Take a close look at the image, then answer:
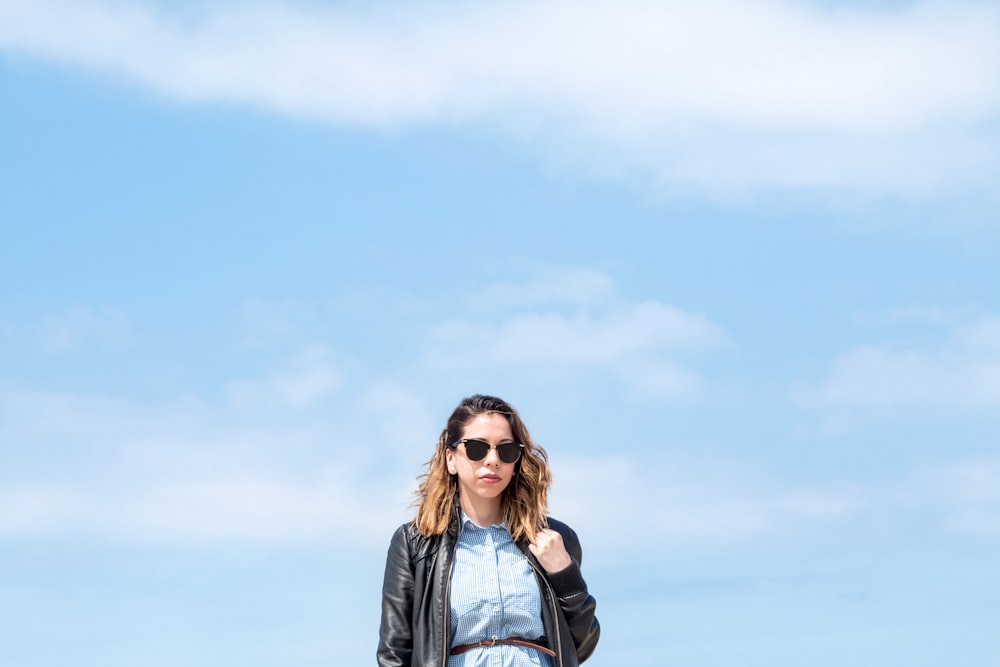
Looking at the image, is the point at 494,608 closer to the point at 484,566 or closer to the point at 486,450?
the point at 484,566

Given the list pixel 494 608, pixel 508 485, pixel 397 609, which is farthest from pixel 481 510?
pixel 397 609

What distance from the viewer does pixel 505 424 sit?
8750 mm

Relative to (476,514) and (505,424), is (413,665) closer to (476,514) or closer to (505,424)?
(476,514)

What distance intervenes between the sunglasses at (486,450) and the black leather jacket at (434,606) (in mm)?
488

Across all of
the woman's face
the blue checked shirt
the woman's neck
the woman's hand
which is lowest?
the blue checked shirt

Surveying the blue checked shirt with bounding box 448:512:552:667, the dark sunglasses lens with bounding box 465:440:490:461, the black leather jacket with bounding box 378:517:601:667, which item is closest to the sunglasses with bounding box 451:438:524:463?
the dark sunglasses lens with bounding box 465:440:490:461

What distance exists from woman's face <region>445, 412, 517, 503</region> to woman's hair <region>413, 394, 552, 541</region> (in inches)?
2.0

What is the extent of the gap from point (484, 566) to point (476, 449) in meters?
0.75

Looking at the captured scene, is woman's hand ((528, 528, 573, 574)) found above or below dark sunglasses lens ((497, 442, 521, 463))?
below

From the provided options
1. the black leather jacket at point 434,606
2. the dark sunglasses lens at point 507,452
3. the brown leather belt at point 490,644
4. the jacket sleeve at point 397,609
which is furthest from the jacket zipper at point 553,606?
the jacket sleeve at point 397,609

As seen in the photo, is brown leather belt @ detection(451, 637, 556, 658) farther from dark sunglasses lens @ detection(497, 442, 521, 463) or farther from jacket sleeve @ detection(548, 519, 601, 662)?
dark sunglasses lens @ detection(497, 442, 521, 463)

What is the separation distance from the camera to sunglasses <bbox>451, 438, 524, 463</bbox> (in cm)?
866

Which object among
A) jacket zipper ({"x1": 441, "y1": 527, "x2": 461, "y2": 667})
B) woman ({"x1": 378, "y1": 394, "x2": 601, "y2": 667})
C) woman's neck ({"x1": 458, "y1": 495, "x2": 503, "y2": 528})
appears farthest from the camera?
woman's neck ({"x1": 458, "y1": 495, "x2": 503, "y2": 528})

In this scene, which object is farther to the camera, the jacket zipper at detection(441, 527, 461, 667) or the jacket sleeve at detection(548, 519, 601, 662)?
the jacket sleeve at detection(548, 519, 601, 662)
